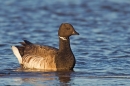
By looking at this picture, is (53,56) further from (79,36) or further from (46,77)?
(79,36)

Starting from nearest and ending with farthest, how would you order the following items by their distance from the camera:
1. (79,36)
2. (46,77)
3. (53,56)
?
(46,77) < (53,56) < (79,36)

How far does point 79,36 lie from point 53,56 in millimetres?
6173

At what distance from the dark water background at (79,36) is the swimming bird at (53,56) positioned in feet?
1.18

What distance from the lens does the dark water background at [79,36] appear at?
1509 centimetres

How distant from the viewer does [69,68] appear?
1633 centimetres

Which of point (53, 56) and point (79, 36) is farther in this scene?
point (79, 36)

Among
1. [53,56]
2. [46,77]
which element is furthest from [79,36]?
[46,77]

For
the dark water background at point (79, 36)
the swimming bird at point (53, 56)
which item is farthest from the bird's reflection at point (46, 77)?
the swimming bird at point (53, 56)

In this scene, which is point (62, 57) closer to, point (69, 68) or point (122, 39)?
point (69, 68)

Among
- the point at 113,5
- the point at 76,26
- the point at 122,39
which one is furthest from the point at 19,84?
the point at 113,5

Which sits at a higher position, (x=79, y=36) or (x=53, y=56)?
(x=53, y=56)

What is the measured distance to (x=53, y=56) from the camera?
1645cm

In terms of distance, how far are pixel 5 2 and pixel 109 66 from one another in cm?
1571

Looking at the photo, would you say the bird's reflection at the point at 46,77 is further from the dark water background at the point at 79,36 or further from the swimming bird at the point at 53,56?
the swimming bird at the point at 53,56
